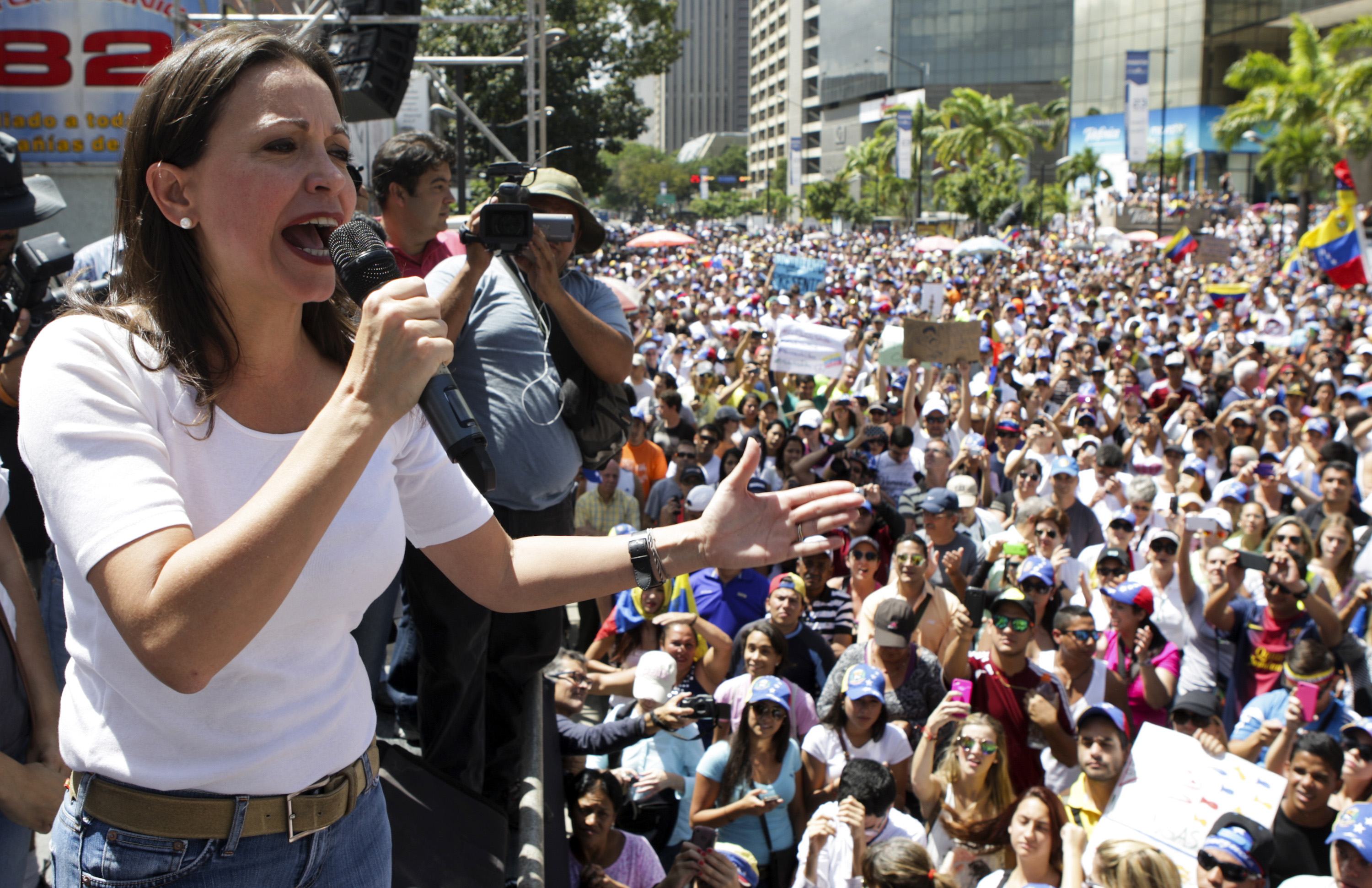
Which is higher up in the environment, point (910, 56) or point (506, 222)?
point (910, 56)

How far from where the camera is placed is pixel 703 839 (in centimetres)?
466

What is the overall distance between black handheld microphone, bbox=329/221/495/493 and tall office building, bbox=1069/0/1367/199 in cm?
6714

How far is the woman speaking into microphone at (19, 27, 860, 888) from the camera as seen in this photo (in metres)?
1.21

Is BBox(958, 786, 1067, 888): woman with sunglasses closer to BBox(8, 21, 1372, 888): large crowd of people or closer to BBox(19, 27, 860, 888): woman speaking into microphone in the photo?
BBox(8, 21, 1372, 888): large crowd of people

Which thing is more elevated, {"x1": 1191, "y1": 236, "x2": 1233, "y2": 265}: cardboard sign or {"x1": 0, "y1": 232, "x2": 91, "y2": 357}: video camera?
{"x1": 1191, "y1": 236, "x2": 1233, "y2": 265}: cardboard sign

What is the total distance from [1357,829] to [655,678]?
2.73m

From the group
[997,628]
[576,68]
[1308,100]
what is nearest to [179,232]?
[997,628]

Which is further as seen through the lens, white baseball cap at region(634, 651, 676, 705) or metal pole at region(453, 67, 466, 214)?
metal pole at region(453, 67, 466, 214)

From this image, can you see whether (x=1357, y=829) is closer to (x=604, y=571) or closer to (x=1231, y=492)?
(x=604, y=571)

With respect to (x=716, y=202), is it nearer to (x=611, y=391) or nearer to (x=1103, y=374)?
(x=1103, y=374)

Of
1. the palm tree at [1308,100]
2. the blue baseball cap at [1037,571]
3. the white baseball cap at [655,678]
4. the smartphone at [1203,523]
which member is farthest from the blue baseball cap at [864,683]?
the palm tree at [1308,100]

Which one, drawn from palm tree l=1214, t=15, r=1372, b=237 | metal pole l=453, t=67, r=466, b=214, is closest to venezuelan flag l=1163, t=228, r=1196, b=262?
palm tree l=1214, t=15, r=1372, b=237

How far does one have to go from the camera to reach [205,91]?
1371 mm

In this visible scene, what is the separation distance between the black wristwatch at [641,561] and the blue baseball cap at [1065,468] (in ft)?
22.7
